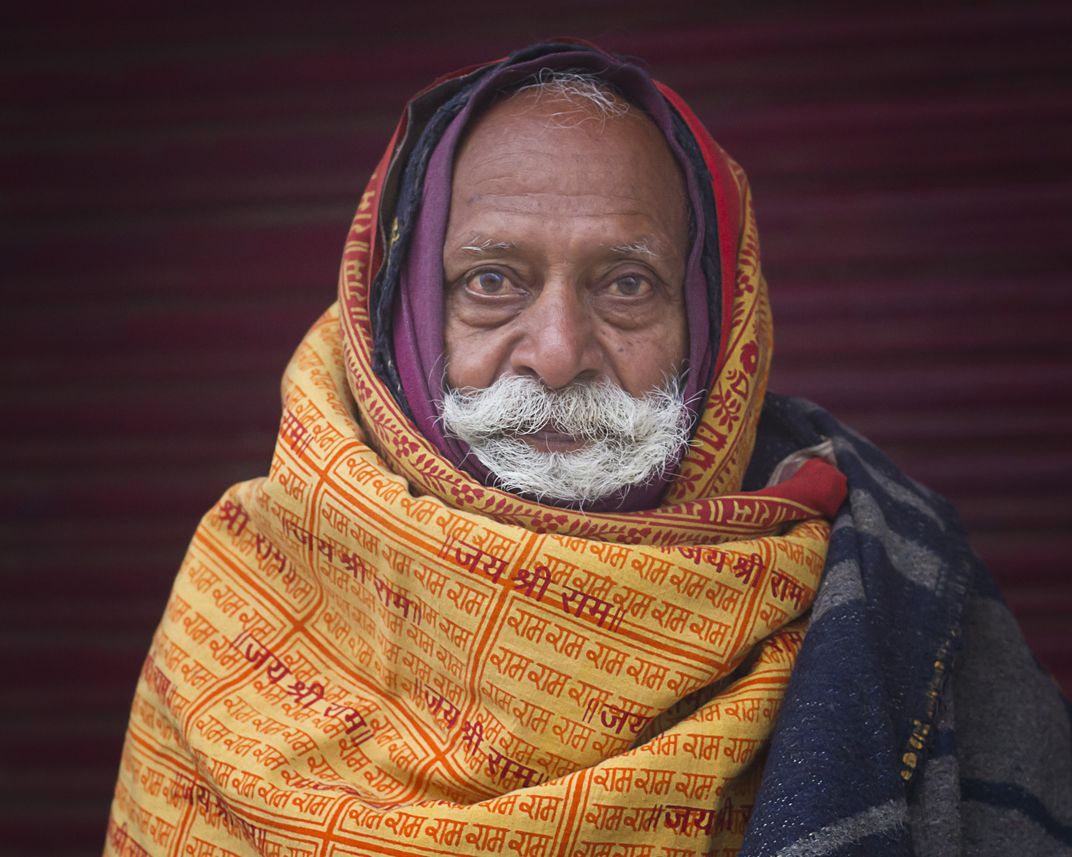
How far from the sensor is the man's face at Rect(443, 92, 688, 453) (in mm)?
1755

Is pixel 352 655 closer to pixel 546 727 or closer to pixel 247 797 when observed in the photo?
pixel 247 797

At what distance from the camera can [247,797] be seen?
1.57m

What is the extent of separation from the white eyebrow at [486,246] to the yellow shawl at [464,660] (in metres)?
0.28

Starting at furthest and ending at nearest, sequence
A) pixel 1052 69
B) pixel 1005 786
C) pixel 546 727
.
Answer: pixel 1052 69 < pixel 1005 786 < pixel 546 727

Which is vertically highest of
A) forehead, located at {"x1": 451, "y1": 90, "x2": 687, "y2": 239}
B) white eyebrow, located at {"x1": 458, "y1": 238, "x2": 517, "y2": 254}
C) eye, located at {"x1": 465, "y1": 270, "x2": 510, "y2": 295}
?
forehead, located at {"x1": 451, "y1": 90, "x2": 687, "y2": 239}

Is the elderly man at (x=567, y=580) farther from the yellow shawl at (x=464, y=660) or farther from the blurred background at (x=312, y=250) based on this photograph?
the blurred background at (x=312, y=250)

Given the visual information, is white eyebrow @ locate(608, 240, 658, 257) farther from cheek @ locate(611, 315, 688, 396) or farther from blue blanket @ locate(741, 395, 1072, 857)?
blue blanket @ locate(741, 395, 1072, 857)

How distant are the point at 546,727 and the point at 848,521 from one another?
2.18ft

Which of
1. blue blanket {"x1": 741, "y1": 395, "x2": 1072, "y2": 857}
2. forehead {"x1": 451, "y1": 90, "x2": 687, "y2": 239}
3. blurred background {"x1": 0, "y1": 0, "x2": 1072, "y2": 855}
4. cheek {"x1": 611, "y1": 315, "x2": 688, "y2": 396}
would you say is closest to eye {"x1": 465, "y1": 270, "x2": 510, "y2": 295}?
forehead {"x1": 451, "y1": 90, "x2": 687, "y2": 239}

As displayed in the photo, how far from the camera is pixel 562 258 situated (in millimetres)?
1760

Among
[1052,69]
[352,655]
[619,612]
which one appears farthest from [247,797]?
[1052,69]

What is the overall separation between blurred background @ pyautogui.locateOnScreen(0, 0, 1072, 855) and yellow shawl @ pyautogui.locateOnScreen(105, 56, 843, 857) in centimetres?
165

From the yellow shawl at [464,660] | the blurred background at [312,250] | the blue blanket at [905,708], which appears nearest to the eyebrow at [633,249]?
the yellow shawl at [464,660]

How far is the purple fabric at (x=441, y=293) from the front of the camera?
177cm
